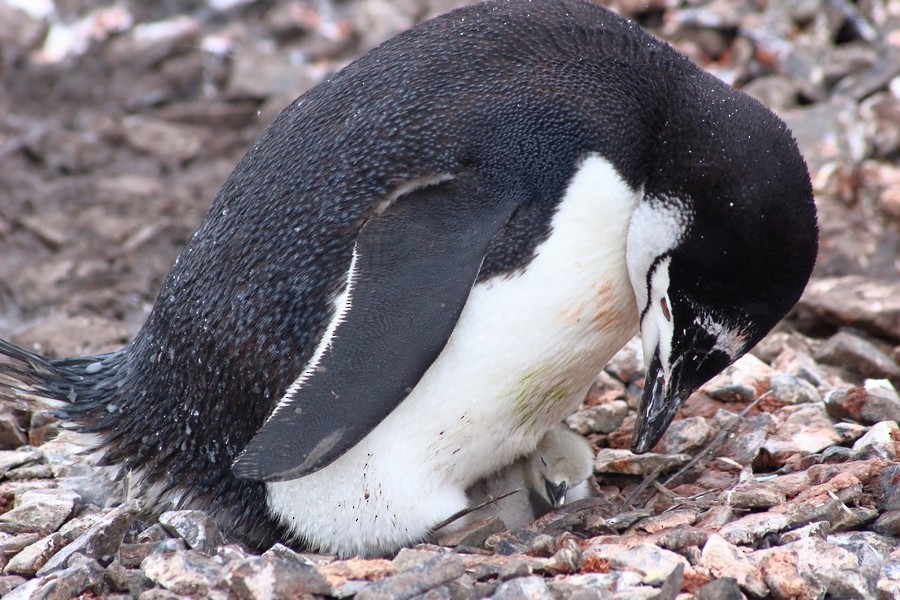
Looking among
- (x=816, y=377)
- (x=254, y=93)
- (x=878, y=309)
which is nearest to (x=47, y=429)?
(x=816, y=377)

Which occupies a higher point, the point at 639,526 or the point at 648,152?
the point at 648,152

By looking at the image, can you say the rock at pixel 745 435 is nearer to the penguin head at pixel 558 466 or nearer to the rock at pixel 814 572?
the penguin head at pixel 558 466

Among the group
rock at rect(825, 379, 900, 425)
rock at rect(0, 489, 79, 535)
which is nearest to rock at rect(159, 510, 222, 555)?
rock at rect(0, 489, 79, 535)

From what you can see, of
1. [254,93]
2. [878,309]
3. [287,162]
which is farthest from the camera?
[254,93]

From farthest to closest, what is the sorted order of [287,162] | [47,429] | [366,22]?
[366,22] → [47,429] → [287,162]

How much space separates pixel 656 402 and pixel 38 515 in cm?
158

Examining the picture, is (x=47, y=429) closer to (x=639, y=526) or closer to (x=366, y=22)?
(x=639, y=526)

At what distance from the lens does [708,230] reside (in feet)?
9.44

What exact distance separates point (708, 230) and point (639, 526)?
0.71 meters

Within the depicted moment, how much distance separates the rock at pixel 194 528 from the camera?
2771 mm

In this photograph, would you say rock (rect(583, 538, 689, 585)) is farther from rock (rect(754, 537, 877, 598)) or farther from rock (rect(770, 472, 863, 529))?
rock (rect(770, 472, 863, 529))

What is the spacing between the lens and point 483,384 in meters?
2.92

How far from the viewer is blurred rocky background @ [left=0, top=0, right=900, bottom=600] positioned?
99.9 inches

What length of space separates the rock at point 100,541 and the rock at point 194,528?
93mm
